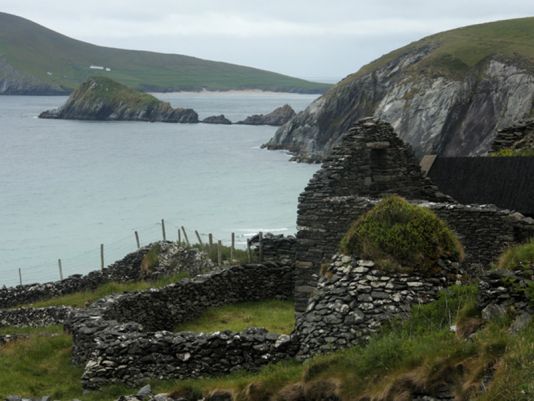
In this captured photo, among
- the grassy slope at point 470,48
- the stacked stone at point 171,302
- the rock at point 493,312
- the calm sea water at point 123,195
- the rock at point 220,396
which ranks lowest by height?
the calm sea water at point 123,195

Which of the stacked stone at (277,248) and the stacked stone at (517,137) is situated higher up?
the stacked stone at (517,137)

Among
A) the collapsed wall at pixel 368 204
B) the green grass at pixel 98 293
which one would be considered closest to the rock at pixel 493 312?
the collapsed wall at pixel 368 204

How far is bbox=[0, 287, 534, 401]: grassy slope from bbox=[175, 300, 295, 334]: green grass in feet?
20.2

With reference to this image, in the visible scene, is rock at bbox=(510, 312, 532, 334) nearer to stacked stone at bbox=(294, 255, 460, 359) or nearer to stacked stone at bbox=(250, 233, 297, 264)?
stacked stone at bbox=(294, 255, 460, 359)

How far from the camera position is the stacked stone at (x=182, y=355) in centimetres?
1527

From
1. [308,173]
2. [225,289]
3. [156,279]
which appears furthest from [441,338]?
[308,173]

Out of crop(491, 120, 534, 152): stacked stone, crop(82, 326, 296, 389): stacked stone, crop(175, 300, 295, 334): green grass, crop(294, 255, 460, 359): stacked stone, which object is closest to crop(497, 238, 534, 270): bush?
crop(294, 255, 460, 359): stacked stone

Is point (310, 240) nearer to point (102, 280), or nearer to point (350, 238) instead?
point (350, 238)

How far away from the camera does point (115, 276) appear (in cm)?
3703

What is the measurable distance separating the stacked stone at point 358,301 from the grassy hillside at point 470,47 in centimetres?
11256

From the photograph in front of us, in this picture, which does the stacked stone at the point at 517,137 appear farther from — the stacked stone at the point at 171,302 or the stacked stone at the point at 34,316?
the stacked stone at the point at 34,316

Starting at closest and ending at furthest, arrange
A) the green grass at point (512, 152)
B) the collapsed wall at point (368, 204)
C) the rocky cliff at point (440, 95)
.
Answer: the collapsed wall at point (368, 204)
the green grass at point (512, 152)
the rocky cliff at point (440, 95)

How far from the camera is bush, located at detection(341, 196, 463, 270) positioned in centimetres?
1470

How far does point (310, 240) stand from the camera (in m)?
21.8
